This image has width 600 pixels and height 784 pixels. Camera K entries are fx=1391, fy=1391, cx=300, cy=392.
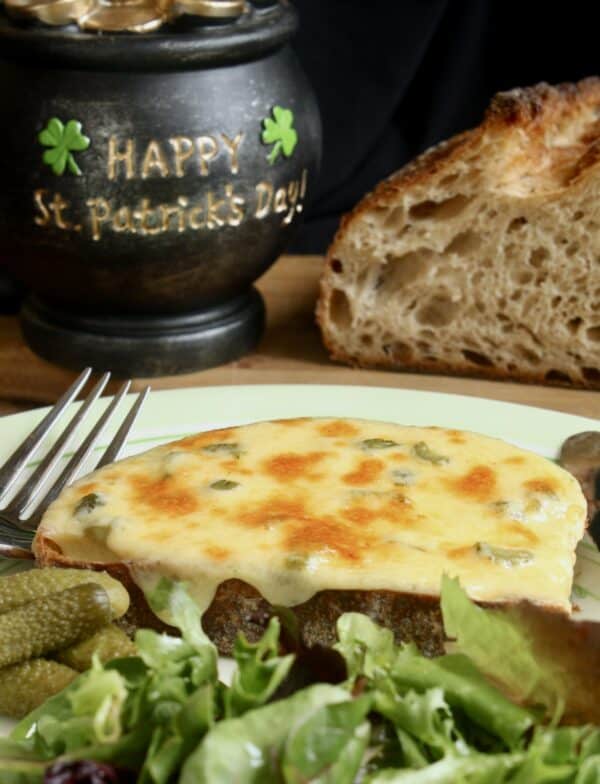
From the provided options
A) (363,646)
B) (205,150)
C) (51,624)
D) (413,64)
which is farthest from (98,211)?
(413,64)

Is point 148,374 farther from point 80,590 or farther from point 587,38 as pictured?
point 587,38

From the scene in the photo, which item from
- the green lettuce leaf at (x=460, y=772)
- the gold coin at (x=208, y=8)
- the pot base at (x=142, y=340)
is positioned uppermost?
the gold coin at (x=208, y=8)

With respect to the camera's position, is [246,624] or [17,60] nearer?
[246,624]

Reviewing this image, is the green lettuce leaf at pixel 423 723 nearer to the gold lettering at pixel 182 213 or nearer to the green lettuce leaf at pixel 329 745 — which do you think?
the green lettuce leaf at pixel 329 745

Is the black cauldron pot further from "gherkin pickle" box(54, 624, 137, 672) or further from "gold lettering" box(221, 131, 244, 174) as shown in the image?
"gherkin pickle" box(54, 624, 137, 672)

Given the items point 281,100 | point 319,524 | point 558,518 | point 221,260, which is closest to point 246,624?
point 319,524

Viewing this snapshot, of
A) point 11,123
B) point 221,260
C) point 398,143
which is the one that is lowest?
point 398,143

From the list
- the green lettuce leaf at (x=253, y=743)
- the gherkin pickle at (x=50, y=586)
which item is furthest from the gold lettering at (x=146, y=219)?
the green lettuce leaf at (x=253, y=743)
